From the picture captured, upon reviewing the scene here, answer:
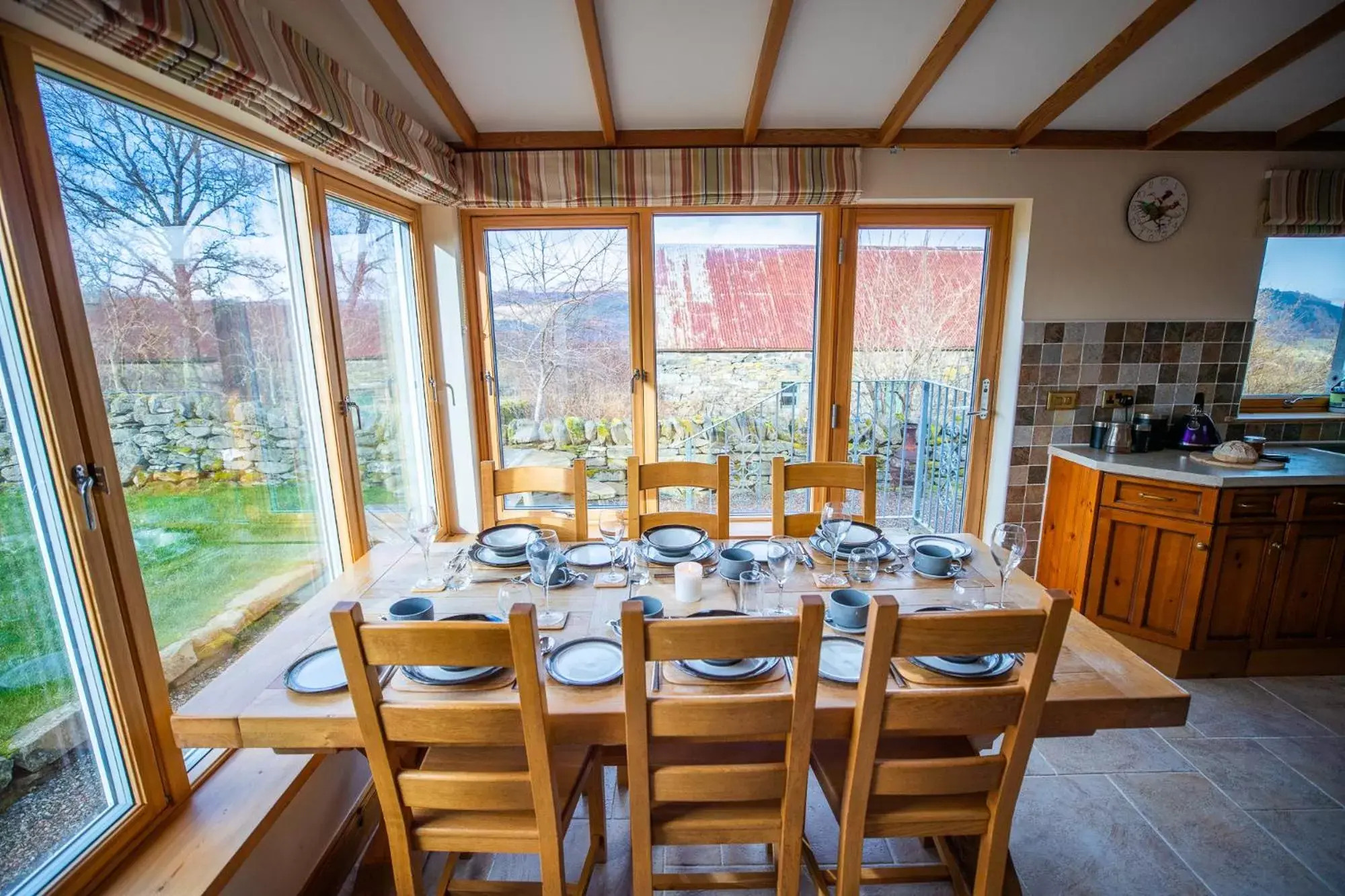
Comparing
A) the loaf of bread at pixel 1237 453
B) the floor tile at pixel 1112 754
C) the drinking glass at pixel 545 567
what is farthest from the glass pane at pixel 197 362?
the loaf of bread at pixel 1237 453

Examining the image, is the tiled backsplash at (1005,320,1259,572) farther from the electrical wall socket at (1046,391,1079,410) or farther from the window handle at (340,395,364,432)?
the window handle at (340,395,364,432)

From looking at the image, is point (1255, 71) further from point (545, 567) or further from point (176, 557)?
point (176, 557)

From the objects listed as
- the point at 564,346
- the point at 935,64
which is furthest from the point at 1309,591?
the point at 564,346

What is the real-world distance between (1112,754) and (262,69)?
3.23 metres

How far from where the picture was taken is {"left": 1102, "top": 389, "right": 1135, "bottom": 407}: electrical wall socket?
2.82 m

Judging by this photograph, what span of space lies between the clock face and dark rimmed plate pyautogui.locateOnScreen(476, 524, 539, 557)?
298cm

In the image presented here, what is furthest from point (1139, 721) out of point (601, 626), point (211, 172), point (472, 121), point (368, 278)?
point (472, 121)

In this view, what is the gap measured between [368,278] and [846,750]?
7.74 ft

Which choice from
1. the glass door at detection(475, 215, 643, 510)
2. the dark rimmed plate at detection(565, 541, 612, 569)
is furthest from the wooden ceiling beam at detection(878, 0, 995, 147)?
the dark rimmed plate at detection(565, 541, 612, 569)

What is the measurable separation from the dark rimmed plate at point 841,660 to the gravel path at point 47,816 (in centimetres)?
150

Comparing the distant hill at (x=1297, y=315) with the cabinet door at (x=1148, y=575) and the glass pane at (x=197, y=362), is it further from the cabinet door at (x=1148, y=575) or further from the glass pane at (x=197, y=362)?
the glass pane at (x=197, y=362)

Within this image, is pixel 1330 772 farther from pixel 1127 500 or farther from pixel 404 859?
pixel 404 859

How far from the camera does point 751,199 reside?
251 cm

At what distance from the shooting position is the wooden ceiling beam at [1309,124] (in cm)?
231
